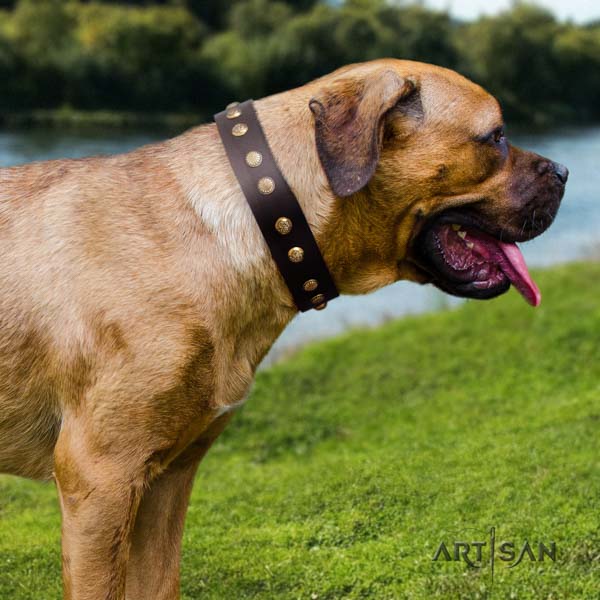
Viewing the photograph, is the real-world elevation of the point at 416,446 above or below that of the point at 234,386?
below

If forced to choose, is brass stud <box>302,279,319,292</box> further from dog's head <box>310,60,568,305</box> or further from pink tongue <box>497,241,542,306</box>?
pink tongue <box>497,241,542,306</box>

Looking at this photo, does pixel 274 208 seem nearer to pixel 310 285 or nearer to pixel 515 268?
pixel 310 285

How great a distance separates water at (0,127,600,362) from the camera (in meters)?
12.9

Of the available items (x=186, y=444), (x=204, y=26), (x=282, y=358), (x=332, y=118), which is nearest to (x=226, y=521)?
(x=186, y=444)

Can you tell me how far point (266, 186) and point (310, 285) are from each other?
1.35 feet

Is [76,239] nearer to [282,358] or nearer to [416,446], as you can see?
[416,446]

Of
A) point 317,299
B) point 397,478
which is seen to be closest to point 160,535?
point 317,299

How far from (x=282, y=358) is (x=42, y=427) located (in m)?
7.04

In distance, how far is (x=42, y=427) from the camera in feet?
10.6

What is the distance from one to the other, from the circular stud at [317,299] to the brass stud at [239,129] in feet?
2.22

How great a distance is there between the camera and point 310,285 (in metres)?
3.30

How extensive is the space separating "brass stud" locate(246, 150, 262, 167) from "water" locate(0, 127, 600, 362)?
2.16 m

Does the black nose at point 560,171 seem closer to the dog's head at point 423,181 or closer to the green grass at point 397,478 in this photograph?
the dog's head at point 423,181

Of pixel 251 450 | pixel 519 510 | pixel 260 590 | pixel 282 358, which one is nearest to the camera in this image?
pixel 260 590
